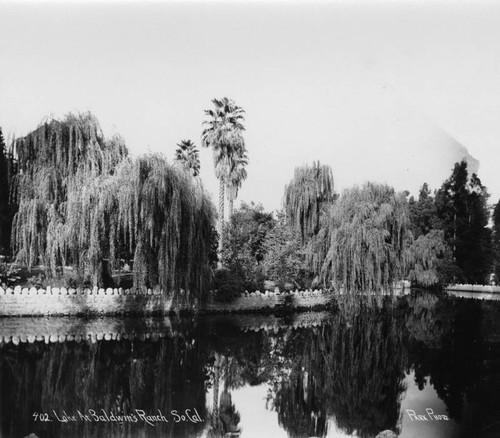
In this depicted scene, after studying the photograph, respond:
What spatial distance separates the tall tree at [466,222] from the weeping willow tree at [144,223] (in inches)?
359

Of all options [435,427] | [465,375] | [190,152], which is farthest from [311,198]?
[435,427]

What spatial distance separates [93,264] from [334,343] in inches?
338

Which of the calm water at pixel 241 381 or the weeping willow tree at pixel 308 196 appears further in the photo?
the weeping willow tree at pixel 308 196

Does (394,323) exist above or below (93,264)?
below

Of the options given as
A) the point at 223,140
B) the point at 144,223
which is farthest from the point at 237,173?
the point at 144,223

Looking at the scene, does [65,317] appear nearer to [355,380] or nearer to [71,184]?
[71,184]

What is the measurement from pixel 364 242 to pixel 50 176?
534 inches

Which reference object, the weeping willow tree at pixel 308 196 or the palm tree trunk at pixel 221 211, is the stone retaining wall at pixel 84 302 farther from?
the weeping willow tree at pixel 308 196

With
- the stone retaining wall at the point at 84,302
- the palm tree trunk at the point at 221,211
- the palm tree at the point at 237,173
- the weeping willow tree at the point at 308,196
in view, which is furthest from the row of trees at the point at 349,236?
the stone retaining wall at the point at 84,302

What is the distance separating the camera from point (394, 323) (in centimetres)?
2009

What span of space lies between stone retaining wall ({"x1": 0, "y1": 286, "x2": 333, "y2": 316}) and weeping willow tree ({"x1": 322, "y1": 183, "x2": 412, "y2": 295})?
4.70 metres

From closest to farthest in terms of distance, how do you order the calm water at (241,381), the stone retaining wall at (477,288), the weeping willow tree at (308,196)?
1. the calm water at (241,381)
2. the weeping willow tree at (308,196)
3. the stone retaining wall at (477,288)

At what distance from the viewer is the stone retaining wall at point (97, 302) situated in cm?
1734

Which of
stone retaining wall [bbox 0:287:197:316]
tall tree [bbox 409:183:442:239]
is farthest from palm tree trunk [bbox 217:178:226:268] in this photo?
tall tree [bbox 409:183:442:239]
